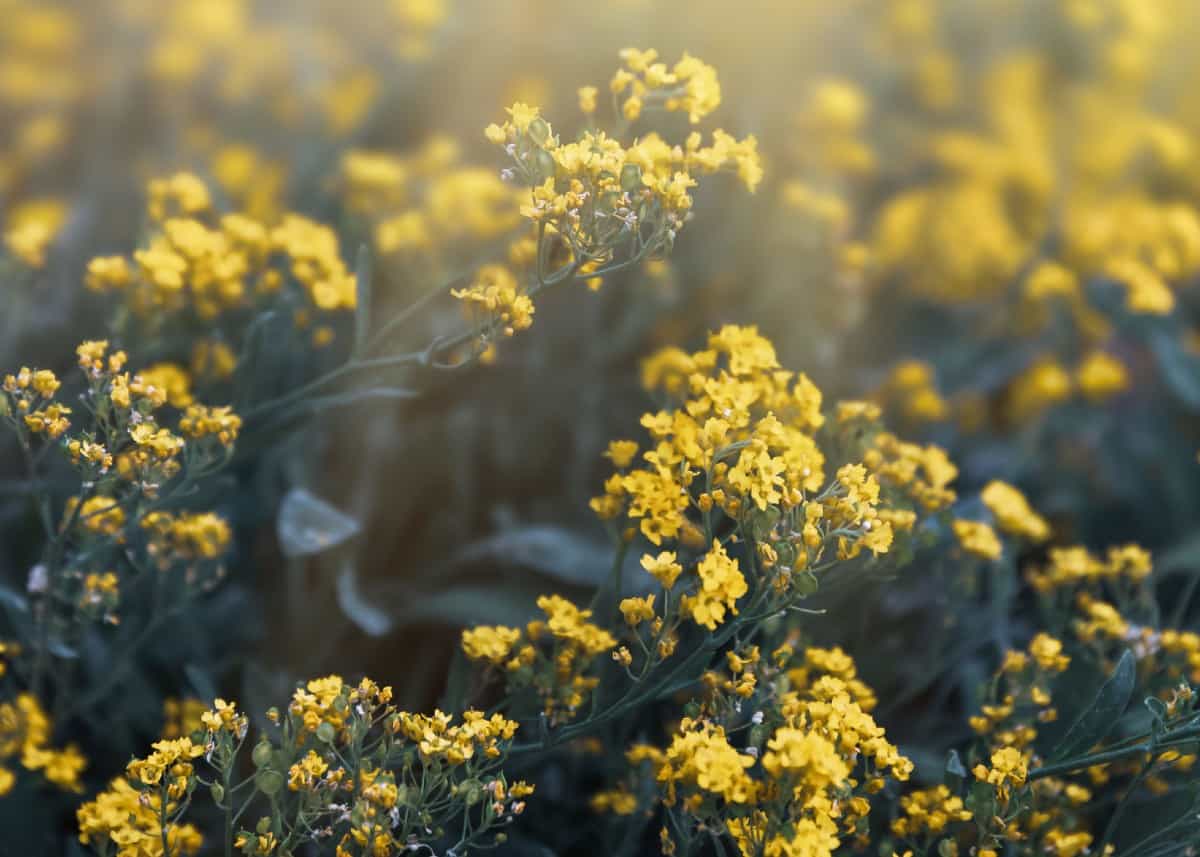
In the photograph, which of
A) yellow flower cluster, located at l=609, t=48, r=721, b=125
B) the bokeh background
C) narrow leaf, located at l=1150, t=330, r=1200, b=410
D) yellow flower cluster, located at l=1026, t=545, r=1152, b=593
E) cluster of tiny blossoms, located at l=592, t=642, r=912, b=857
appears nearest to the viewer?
cluster of tiny blossoms, located at l=592, t=642, r=912, b=857

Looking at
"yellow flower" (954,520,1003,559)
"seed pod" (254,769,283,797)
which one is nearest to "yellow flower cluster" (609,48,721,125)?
"yellow flower" (954,520,1003,559)

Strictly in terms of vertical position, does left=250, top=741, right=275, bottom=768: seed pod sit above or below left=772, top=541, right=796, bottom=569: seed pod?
below

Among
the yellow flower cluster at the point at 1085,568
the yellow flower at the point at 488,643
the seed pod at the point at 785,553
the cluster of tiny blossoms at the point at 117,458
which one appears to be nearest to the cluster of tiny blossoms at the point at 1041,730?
the yellow flower cluster at the point at 1085,568

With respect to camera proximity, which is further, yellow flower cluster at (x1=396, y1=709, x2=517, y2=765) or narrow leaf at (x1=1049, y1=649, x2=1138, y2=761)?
narrow leaf at (x1=1049, y1=649, x2=1138, y2=761)

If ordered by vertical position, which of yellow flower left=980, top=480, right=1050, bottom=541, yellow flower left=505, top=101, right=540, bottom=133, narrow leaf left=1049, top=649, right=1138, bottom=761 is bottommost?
narrow leaf left=1049, top=649, right=1138, bottom=761

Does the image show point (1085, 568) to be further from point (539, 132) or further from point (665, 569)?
point (539, 132)

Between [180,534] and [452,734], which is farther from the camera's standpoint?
[180,534]

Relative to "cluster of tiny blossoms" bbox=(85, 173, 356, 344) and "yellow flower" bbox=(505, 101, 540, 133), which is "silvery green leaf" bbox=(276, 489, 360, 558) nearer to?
"cluster of tiny blossoms" bbox=(85, 173, 356, 344)

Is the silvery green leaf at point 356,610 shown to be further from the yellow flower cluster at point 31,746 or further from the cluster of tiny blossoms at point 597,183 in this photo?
the cluster of tiny blossoms at point 597,183

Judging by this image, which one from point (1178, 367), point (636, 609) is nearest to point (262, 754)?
point (636, 609)
